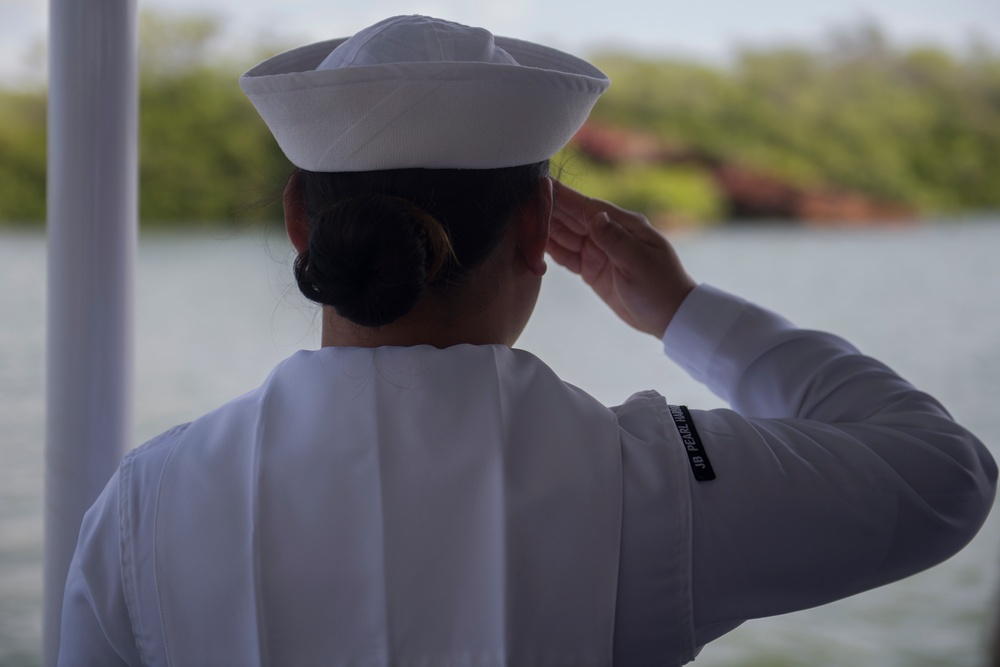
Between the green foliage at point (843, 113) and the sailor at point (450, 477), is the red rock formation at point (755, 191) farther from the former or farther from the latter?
the sailor at point (450, 477)

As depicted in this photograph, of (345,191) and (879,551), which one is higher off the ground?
(345,191)

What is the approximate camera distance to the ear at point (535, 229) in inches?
30.2

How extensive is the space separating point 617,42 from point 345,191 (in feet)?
20.8

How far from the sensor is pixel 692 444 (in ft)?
2.35

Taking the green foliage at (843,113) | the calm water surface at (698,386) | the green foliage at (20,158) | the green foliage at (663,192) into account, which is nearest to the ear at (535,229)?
the calm water surface at (698,386)

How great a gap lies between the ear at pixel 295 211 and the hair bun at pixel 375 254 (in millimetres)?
115

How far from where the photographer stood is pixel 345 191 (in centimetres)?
74

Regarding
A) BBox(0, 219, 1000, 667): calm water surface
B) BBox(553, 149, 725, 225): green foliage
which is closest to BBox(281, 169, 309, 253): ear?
BBox(0, 219, 1000, 667): calm water surface

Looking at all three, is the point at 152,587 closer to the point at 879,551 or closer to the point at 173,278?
the point at 879,551

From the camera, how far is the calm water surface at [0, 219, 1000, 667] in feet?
8.61

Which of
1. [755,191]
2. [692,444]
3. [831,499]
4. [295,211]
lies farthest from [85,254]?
[755,191]

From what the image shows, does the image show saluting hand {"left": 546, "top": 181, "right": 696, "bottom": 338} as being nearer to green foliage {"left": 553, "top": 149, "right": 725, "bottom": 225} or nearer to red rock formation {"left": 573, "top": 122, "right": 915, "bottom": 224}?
green foliage {"left": 553, "top": 149, "right": 725, "bottom": 225}

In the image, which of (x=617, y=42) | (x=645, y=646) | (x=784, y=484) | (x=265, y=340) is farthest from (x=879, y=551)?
(x=617, y=42)

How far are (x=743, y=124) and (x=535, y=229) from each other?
658cm
